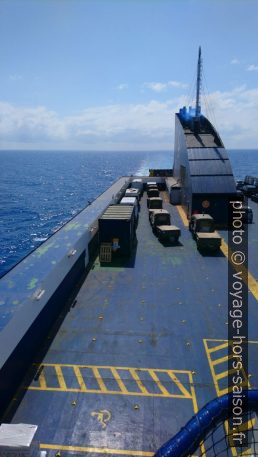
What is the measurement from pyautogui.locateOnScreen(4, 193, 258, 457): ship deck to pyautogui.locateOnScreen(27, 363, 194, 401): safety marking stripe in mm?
42

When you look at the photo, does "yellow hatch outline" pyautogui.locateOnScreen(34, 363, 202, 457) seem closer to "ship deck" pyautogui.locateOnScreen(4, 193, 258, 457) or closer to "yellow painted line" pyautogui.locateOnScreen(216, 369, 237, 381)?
"ship deck" pyautogui.locateOnScreen(4, 193, 258, 457)

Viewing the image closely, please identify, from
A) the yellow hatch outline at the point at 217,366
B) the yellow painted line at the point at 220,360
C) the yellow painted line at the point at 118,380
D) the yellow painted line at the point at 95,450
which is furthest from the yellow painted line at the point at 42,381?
the yellow painted line at the point at 220,360

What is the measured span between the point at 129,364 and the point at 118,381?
1133 millimetres

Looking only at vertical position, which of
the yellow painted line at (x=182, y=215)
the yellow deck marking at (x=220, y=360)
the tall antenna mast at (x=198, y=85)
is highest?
the tall antenna mast at (x=198, y=85)

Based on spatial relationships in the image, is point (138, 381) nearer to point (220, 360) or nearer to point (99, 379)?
point (99, 379)

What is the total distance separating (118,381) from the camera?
12.7 m

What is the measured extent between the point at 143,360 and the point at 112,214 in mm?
15401

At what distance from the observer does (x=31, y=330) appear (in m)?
13.5

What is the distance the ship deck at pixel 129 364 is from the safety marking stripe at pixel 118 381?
4 cm

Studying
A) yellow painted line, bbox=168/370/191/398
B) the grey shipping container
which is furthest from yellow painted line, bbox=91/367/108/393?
the grey shipping container

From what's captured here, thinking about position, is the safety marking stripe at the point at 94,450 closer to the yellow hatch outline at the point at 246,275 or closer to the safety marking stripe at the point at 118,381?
the safety marking stripe at the point at 118,381

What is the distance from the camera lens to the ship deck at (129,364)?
1052 centimetres

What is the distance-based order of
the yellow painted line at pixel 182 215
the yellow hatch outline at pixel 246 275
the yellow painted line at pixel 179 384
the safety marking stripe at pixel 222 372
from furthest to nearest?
the yellow painted line at pixel 182 215
the yellow hatch outline at pixel 246 275
the yellow painted line at pixel 179 384
the safety marking stripe at pixel 222 372

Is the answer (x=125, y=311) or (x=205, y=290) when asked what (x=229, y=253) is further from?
(x=125, y=311)
